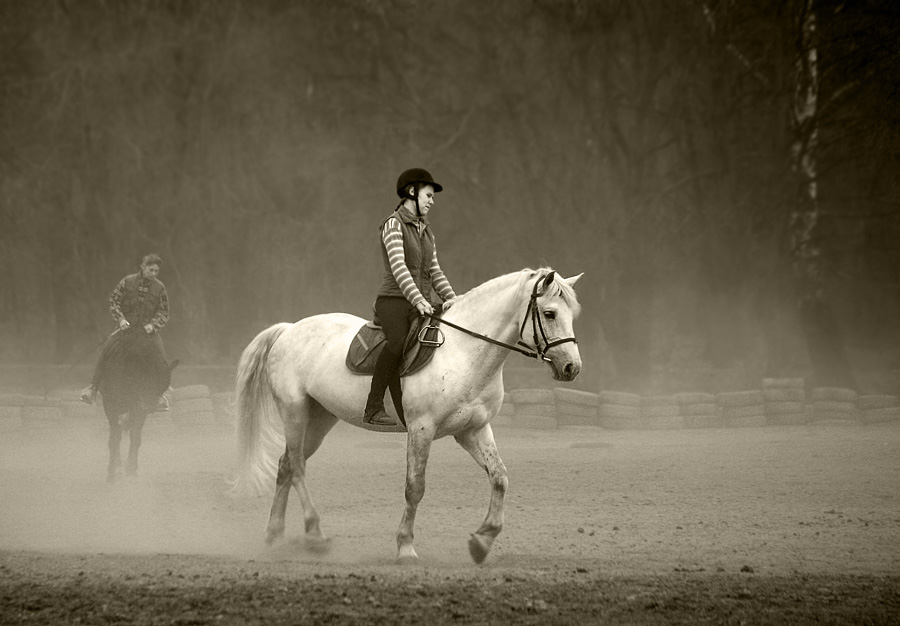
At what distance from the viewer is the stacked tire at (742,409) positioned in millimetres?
16328

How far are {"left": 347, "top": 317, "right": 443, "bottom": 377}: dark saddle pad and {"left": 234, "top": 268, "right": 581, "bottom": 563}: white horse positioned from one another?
0.22ft

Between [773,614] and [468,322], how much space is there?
2.91m

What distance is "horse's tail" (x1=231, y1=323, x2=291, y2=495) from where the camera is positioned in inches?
352

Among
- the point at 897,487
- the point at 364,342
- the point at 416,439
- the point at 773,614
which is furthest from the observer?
the point at 897,487

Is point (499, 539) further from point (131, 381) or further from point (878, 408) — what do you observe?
point (878, 408)

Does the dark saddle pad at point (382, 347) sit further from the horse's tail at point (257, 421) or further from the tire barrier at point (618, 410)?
the tire barrier at point (618, 410)

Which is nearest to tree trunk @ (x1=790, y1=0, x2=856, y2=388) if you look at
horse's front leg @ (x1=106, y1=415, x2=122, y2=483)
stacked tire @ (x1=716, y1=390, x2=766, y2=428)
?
stacked tire @ (x1=716, y1=390, x2=766, y2=428)

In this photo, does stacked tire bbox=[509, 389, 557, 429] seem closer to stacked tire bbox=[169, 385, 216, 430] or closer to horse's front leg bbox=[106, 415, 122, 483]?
stacked tire bbox=[169, 385, 216, 430]

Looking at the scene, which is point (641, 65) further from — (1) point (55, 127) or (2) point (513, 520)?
(2) point (513, 520)

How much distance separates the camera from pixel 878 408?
15.9 metres

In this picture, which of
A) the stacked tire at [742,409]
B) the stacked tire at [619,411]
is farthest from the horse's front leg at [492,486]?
the stacked tire at [742,409]

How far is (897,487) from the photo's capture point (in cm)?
1009

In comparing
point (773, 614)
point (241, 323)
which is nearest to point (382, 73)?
point (241, 323)

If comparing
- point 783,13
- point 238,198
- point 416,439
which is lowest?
point 416,439
